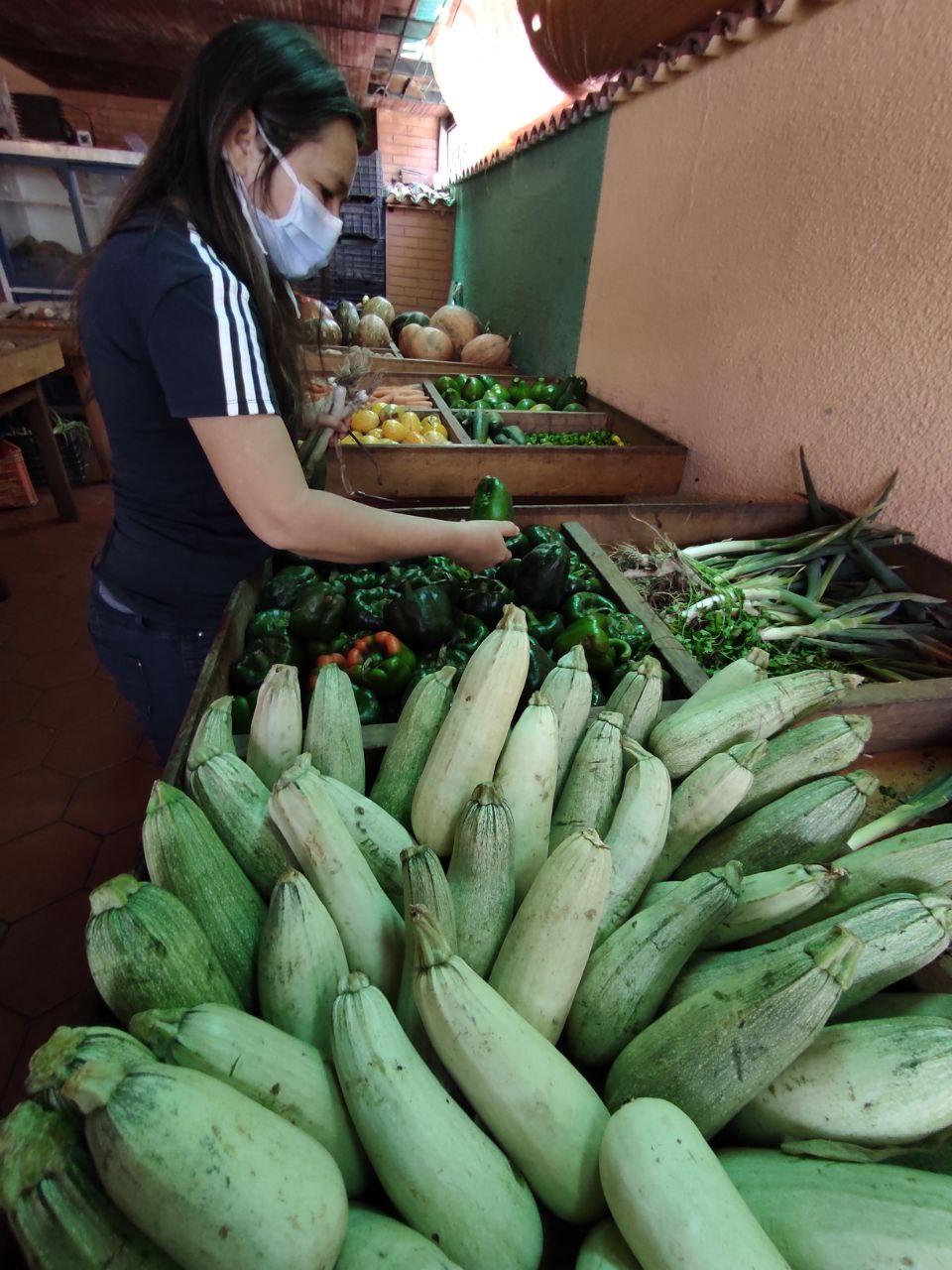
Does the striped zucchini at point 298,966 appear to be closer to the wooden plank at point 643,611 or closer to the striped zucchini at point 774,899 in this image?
the striped zucchini at point 774,899

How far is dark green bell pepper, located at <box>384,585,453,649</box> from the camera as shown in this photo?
1.74m

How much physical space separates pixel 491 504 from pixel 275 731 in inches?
60.3

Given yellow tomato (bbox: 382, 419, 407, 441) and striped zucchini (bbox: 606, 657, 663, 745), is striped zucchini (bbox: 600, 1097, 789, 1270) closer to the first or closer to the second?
striped zucchini (bbox: 606, 657, 663, 745)

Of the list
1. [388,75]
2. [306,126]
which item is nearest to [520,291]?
[306,126]

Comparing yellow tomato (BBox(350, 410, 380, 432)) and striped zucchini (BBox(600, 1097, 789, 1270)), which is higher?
striped zucchini (BBox(600, 1097, 789, 1270))

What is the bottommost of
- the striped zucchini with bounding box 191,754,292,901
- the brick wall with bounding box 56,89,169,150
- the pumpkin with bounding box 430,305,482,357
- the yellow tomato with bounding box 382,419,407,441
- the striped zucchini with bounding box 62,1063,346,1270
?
the yellow tomato with bounding box 382,419,407,441

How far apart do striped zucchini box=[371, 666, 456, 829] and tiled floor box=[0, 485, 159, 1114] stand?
981 millimetres

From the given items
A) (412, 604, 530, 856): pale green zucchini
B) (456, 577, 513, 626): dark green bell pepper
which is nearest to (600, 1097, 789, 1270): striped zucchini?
(412, 604, 530, 856): pale green zucchini

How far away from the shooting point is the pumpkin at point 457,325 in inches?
265

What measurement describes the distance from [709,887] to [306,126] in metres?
1.77

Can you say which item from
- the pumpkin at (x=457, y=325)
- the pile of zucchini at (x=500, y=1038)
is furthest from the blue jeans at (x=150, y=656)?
the pumpkin at (x=457, y=325)

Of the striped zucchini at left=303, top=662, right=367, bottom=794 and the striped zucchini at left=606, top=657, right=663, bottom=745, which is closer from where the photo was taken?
the striped zucchini at left=303, top=662, right=367, bottom=794

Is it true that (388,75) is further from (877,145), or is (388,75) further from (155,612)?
(155,612)

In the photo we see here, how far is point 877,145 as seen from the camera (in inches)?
91.7
